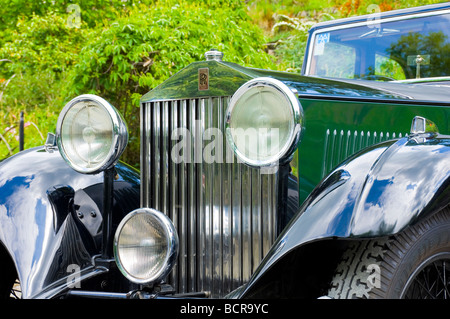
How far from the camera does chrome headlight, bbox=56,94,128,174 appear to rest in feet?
7.52

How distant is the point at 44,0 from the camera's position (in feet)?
33.3

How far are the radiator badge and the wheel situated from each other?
85 cm

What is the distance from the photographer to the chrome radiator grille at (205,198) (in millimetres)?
2105

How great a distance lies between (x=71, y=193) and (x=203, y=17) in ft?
14.8

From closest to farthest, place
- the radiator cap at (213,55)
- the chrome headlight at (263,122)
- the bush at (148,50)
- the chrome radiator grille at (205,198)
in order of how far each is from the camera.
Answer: the chrome headlight at (263,122) → the chrome radiator grille at (205,198) → the radiator cap at (213,55) → the bush at (148,50)

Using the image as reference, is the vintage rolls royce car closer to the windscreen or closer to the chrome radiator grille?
the chrome radiator grille

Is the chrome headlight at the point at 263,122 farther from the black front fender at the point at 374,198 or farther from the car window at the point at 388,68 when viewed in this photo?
the car window at the point at 388,68

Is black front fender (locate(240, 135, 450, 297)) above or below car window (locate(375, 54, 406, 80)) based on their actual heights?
below

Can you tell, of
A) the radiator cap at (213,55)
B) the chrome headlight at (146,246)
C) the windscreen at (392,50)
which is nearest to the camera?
the chrome headlight at (146,246)

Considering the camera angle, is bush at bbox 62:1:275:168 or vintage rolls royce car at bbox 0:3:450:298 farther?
bush at bbox 62:1:275:168

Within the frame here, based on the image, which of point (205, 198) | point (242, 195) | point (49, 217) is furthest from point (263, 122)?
point (49, 217)

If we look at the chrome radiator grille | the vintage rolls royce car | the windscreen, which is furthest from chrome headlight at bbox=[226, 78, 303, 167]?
the windscreen

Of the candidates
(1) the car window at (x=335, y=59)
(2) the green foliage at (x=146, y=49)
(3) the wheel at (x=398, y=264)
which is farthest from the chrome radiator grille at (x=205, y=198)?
(2) the green foliage at (x=146, y=49)

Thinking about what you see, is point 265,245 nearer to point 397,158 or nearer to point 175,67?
point 397,158
